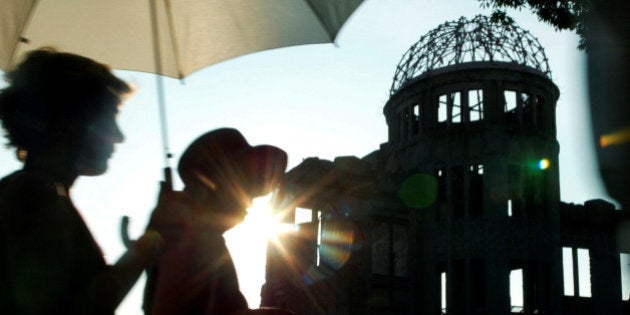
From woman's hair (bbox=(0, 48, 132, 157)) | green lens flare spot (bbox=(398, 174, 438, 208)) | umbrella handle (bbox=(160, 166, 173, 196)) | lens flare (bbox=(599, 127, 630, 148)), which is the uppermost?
green lens flare spot (bbox=(398, 174, 438, 208))

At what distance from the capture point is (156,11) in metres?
3.52

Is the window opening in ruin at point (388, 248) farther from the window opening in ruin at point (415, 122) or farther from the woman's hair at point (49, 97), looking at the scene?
the woman's hair at point (49, 97)

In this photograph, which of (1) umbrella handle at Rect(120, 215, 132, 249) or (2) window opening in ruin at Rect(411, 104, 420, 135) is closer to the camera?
(1) umbrella handle at Rect(120, 215, 132, 249)

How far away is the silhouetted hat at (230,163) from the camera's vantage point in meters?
2.56

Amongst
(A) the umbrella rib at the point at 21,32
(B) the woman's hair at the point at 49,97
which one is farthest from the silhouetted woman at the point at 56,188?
(A) the umbrella rib at the point at 21,32

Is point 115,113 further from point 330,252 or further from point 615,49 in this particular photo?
point 330,252

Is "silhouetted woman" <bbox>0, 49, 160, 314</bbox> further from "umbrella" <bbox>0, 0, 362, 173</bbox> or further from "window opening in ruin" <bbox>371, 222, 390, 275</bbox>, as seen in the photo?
"window opening in ruin" <bbox>371, 222, 390, 275</bbox>

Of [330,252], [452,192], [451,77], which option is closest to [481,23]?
[451,77]

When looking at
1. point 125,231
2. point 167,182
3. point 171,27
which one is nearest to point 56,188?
point 125,231

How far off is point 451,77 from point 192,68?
Result: 24.0 meters

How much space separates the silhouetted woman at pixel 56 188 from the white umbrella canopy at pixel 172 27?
116 centimetres

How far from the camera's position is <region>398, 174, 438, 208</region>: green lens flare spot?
1044 inches

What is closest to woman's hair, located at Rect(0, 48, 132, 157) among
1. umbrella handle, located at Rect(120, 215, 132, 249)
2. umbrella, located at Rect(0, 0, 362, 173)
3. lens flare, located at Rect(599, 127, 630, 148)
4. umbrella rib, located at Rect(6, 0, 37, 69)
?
umbrella handle, located at Rect(120, 215, 132, 249)

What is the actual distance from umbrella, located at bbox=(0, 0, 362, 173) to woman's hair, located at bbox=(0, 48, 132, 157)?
113cm
